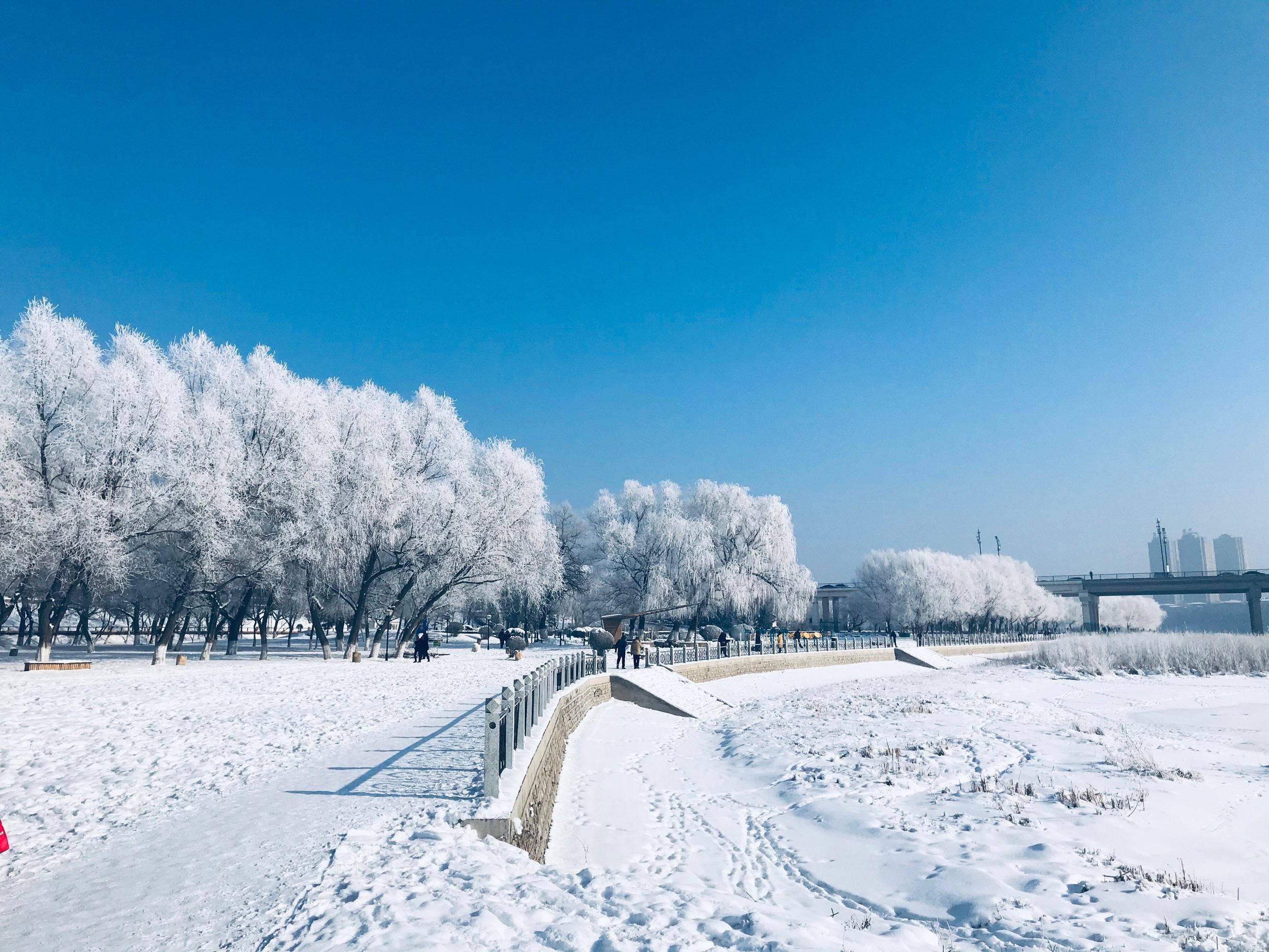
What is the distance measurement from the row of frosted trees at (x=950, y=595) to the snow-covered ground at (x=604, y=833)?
57630 mm

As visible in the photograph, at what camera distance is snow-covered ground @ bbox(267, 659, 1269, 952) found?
5.92 m

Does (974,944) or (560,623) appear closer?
(974,944)

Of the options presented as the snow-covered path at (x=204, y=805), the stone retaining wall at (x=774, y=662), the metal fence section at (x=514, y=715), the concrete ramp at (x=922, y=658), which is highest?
the metal fence section at (x=514, y=715)

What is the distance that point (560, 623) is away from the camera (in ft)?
295

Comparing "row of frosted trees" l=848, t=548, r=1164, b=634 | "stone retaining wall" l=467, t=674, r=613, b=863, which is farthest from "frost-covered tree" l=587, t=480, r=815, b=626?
"stone retaining wall" l=467, t=674, r=613, b=863

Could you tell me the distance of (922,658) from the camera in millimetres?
52344

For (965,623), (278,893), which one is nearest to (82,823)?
(278,893)

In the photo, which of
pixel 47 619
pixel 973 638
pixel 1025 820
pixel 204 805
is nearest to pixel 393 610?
pixel 47 619

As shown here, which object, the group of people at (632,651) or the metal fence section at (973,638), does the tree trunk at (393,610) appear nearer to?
the group of people at (632,651)

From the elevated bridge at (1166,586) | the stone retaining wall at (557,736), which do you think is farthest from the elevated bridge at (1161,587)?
the stone retaining wall at (557,736)

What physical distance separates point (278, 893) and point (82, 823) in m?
3.46

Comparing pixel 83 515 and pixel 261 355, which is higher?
pixel 261 355

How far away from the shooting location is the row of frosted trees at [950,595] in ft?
256

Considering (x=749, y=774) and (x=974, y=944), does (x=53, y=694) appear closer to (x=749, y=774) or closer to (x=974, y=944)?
(x=749, y=774)
